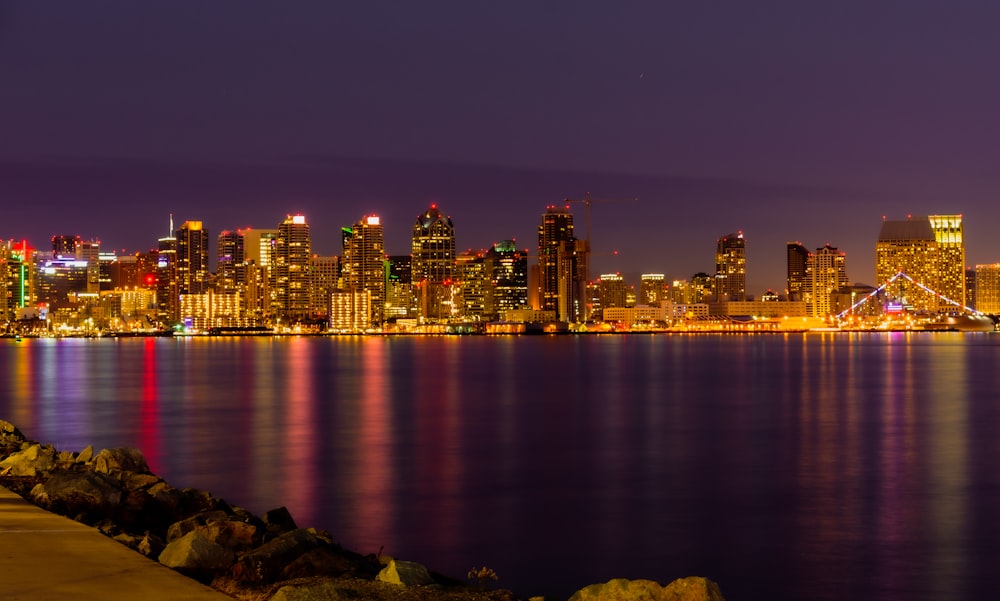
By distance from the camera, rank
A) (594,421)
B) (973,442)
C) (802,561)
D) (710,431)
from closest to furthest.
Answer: (802,561), (973,442), (710,431), (594,421)

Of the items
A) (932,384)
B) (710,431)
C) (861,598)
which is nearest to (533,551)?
(861,598)

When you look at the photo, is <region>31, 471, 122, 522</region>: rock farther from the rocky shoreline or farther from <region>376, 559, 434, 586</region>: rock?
<region>376, 559, 434, 586</region>: rock

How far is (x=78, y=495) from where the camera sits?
14.7 metres

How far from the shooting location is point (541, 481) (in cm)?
2741

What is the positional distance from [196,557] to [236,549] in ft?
7.44

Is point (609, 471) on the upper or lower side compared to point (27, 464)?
lower

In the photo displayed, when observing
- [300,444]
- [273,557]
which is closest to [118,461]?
[273,557]

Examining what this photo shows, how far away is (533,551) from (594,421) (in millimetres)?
27654

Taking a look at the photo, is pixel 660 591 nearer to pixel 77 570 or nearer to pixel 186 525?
pixel 77 570

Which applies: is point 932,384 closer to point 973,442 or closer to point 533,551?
point 973,442

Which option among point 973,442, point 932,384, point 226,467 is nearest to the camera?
point 226,467

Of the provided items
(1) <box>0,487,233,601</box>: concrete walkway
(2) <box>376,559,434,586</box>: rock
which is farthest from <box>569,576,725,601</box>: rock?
(1) <box>0,487,233,601</box>: concrete walkway

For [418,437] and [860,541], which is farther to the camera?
[418,437]

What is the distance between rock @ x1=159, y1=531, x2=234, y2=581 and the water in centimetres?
647
